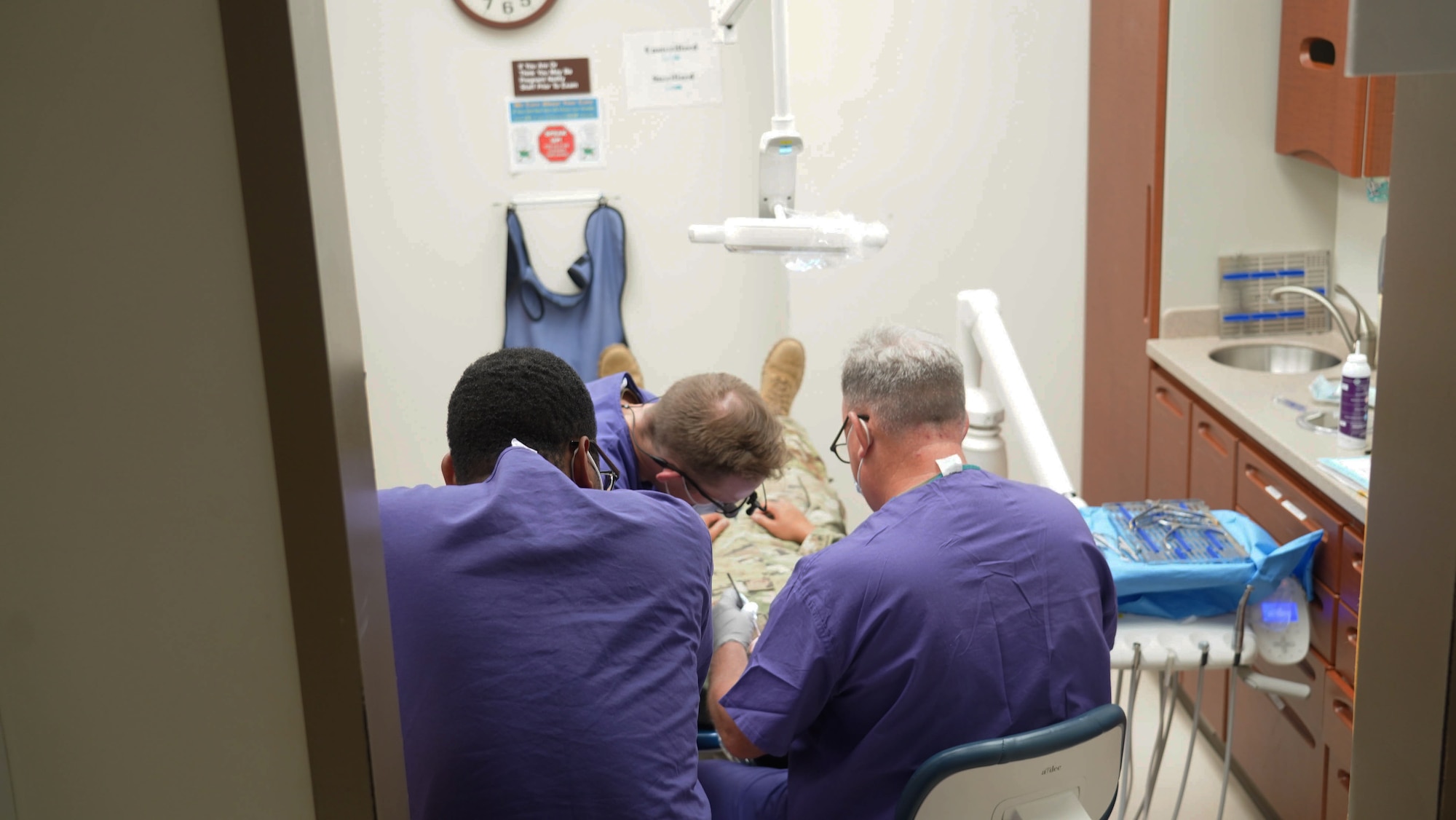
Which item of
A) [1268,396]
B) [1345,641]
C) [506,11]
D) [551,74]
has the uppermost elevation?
[506,11]

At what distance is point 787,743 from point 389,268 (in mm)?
→ 3043

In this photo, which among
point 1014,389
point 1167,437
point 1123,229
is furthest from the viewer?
point 1123,229

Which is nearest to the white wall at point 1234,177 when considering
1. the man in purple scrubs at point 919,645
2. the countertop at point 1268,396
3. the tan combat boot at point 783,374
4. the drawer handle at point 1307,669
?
the countertop at point 1268,396

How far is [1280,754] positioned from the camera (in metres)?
2.79

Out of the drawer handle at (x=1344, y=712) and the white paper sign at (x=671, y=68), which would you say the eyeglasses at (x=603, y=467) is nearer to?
the drawer handle at (x=1344, y=712)

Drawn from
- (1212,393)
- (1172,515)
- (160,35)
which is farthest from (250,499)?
(1212,393)

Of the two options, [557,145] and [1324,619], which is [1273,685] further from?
[557,145]

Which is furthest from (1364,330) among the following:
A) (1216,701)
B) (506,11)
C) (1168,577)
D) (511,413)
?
(506,11)

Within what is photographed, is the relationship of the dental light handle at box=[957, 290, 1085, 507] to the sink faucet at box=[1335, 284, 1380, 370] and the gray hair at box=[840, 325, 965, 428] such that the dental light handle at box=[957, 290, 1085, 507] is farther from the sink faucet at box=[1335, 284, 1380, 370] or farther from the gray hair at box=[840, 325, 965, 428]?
the sink faucet at box=[1335, 284, 1380, 370]

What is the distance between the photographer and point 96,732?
0.86 meters

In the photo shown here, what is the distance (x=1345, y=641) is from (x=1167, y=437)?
3.48 ft

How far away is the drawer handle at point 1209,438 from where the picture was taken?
3090 mm

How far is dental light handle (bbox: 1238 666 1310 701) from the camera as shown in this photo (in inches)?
85.6

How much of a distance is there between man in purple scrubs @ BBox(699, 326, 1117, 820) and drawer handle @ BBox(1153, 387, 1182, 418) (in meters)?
1.78
